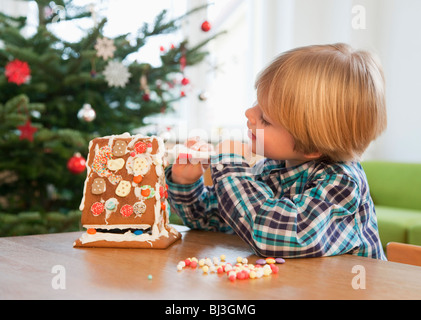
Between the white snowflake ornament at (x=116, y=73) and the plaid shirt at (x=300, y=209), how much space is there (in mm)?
1243

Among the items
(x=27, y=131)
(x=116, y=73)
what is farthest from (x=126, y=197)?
(x=116, y=73)

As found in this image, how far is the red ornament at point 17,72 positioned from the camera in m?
1.90

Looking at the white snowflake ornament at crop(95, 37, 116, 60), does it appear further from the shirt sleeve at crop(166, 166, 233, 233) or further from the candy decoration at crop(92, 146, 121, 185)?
the candy decoration at crop(92, 146, 121, 185)

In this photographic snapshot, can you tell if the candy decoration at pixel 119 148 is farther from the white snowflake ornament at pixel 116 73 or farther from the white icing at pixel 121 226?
the white snowflake ornament at pixel 116 73

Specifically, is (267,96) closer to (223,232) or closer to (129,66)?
(223,232)

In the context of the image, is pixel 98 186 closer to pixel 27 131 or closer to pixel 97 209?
pixel 97 209

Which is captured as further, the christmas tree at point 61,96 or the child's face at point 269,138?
the christmas tree at point 61,96

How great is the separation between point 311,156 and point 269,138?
100mm

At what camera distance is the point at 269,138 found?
980 millimetres

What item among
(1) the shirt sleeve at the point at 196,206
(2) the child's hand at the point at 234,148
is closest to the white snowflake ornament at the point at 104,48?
(1) the shirt sleeve at the point at 196,206

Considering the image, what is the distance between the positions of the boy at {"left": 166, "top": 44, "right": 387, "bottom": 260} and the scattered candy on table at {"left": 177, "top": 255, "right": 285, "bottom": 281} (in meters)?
0.05

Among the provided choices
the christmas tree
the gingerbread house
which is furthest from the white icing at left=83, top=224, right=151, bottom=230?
the christmas tree
